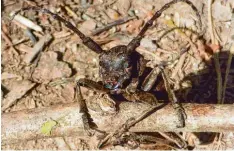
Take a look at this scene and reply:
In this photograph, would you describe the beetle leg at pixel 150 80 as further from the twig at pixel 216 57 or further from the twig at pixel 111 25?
the twig at pixel 111 25

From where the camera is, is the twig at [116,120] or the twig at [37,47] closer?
the twig at [116,120]

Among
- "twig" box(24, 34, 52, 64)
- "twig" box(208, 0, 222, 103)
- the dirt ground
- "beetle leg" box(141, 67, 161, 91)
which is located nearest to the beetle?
"beetle leg" box(141, 67, 161, 91)

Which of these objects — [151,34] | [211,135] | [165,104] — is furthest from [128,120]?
[151,34]

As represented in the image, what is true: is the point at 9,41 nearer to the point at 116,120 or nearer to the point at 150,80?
the point at 150,80

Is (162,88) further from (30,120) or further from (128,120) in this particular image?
(30,120)

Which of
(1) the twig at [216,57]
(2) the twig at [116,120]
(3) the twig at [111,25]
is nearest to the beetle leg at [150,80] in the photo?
(2) the twig at [116,120]

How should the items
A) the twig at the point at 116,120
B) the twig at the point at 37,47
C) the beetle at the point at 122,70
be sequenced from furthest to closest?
the twig at the point at 37,47 → the beetle at the point at 122,70 → the twig at the point at 116,120

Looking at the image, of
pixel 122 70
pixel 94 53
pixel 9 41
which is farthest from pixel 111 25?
pixel 122 70

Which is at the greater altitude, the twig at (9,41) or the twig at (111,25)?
the twig at (111,25)
